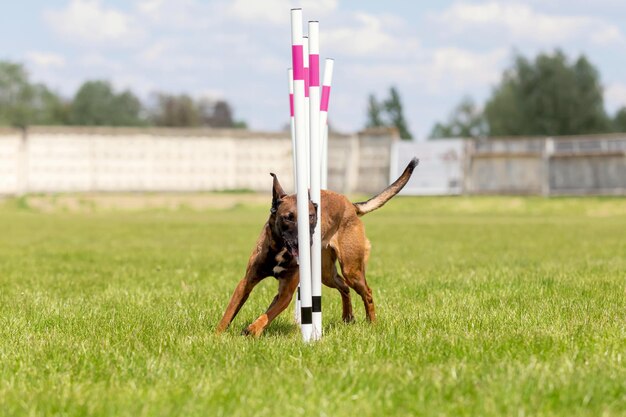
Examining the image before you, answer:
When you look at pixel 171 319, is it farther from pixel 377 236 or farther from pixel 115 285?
pixel 377 236

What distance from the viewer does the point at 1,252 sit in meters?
17.1

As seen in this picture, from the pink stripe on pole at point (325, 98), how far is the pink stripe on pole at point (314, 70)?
1.11 metres

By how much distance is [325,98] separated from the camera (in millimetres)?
7598

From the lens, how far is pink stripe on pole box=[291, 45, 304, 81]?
5987 millimetres

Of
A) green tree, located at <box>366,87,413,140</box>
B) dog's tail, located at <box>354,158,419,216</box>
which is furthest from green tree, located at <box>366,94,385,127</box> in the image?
dog's tail, located at <box>354,158,419,216</box>

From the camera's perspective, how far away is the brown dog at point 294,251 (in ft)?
20.8

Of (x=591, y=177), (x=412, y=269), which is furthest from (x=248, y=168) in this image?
(x=412, y=269)

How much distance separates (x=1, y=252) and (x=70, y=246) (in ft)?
6.84

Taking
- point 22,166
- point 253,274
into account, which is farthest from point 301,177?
point 22,166

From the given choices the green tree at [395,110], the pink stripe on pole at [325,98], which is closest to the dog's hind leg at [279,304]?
the pink stripe on pole at [325,98]

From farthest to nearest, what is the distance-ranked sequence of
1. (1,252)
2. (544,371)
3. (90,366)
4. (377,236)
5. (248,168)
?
(248,168)
(377,236)
(1,252)
(90,366)
(544,371)

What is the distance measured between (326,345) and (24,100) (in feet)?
379

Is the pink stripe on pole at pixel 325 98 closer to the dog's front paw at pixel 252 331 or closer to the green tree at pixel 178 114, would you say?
the dog's front paw at pixel 252 331

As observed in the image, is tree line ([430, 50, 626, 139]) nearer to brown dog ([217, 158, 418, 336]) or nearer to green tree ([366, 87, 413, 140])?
green tree ([366, 87, 413, 140])
